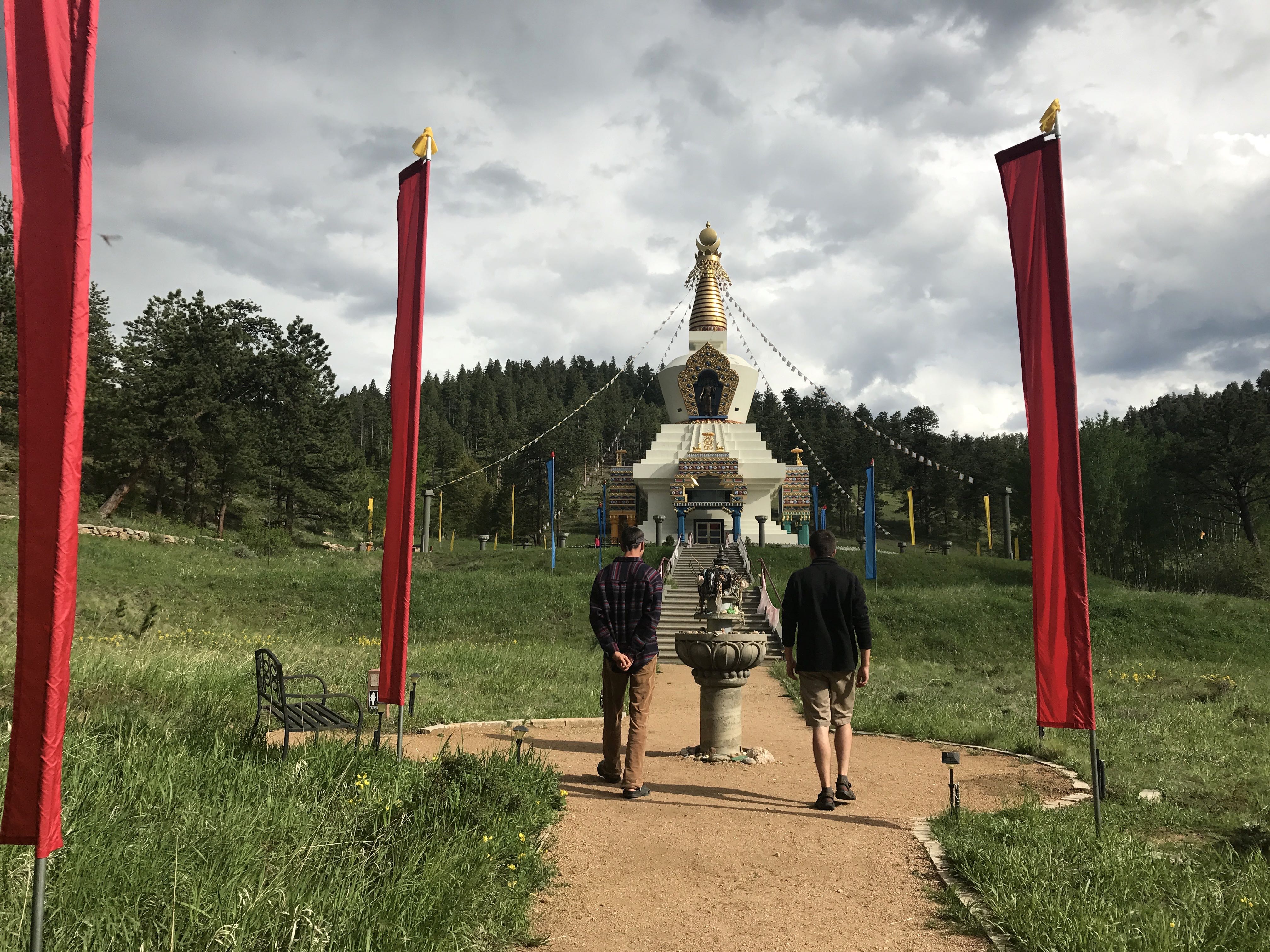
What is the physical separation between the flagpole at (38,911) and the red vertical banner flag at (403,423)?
323 cm

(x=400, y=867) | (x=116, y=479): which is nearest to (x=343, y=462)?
(x=116, y=479)

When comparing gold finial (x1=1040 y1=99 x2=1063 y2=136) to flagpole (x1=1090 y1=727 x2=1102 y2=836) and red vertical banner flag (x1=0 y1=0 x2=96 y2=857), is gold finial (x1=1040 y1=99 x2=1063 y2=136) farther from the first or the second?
red vertical banner flag (x1=0 y1=0 x2=96 y2=857)

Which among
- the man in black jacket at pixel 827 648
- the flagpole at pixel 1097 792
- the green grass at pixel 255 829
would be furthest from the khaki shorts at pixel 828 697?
the green grass at pixel 255 829

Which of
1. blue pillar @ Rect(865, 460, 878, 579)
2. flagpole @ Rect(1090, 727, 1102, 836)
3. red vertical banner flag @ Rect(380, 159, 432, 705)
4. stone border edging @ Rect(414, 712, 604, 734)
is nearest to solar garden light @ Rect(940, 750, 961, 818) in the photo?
flagpole @ Rect(1090, 727, 1102, 836)

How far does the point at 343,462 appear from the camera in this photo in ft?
148

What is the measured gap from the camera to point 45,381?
3004mm

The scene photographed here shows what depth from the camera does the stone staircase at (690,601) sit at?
784 inches

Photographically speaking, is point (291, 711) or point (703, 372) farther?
point (703, 372)

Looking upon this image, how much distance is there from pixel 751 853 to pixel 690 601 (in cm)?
1847

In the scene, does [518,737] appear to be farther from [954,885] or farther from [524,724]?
[954,885]

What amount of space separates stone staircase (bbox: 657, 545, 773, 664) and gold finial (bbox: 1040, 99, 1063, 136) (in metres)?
11.3

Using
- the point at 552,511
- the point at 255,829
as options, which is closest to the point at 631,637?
the point at 255,829

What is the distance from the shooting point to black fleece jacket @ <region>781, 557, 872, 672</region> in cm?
595

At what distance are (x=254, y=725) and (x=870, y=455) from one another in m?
73.8
